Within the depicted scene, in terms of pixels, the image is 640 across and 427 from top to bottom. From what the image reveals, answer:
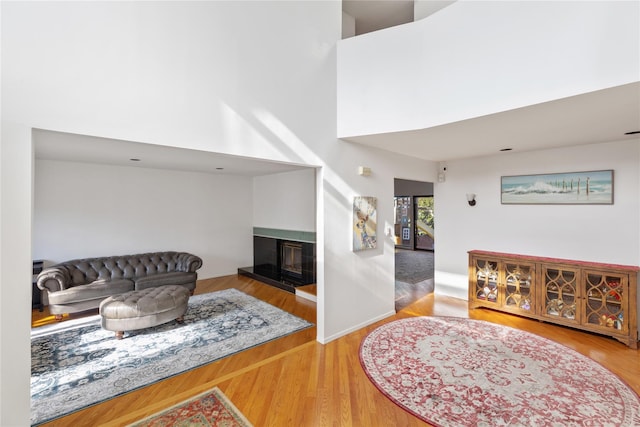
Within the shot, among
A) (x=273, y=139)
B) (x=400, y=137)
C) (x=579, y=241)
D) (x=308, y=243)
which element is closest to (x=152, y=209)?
(x=308, y=243)

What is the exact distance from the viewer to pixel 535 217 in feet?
14.3

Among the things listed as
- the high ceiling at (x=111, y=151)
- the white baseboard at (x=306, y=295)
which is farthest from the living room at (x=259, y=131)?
the white baseboard at (x=306, y=295)

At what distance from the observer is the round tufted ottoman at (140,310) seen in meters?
3.49

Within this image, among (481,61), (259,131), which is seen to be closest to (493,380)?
(481,61)

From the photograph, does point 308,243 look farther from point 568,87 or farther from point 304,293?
point 568,87

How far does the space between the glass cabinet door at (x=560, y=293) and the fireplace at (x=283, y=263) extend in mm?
3570

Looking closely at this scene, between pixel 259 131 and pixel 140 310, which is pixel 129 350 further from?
pixel 259 131

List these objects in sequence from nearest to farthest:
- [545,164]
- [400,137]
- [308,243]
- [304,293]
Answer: [400,137], [545,164], [304,293], [308,243]

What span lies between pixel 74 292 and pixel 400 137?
5049 mm

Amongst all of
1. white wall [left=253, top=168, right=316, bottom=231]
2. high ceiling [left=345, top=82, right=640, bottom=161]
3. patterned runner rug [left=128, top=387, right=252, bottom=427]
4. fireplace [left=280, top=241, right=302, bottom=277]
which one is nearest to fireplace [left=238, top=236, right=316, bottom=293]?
fireplace [left=280, top=241, right=302, bottom=277]

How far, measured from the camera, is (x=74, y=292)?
4160mm

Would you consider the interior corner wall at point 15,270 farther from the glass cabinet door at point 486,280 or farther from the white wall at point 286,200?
the glass cabinet door at point 486,280

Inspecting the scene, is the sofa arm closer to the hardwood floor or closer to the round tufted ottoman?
the round tufted ottoman

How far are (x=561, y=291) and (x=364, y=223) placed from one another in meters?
2.77
